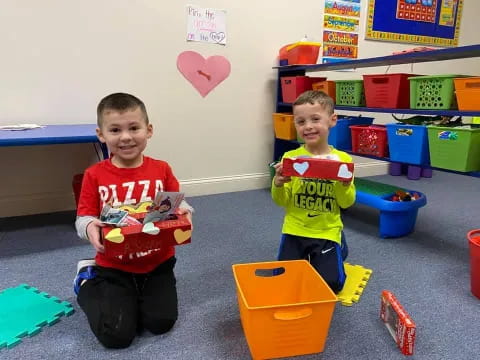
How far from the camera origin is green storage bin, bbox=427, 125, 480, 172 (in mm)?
1539

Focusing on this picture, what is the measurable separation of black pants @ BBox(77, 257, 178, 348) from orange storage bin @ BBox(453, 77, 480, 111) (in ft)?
4.29

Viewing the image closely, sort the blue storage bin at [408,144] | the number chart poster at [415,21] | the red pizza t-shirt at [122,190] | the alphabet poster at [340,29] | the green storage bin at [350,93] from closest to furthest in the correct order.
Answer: the red pizza t-shirt at [122,190] < the blue storage bin at [408,144] < the green storage bin at [350,93] < the alphabet poster at [340,29] < the number chart poster at [415,21]

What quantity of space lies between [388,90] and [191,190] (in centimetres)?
138

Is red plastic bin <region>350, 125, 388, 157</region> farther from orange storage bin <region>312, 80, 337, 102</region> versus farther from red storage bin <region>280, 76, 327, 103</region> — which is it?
red storage bin <region>280, 76, 327, 103</region>

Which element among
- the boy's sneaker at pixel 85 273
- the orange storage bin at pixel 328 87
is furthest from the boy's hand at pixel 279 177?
the orange storage bin at pixel 328 87

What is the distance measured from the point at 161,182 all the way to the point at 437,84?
4.15ft

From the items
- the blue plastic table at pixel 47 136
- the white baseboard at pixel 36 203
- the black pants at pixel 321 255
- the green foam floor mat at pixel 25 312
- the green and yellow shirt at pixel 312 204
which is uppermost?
the blue plastic table at pixel 47 136

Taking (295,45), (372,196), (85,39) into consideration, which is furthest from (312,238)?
(85,39)

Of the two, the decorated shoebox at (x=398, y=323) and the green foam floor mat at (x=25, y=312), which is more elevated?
the decorated shoebox at (x=398, y=323)

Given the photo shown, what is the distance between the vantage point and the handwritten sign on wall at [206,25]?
2355 mm

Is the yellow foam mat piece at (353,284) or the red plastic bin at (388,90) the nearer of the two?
the yellow foam mat piece at (353,284)

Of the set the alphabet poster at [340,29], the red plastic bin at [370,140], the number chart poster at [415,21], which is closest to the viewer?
the red plastic bin at [370,140]

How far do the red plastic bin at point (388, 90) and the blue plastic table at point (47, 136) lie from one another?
1383 mm

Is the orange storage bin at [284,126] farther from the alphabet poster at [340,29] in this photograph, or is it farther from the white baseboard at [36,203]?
the white baseboard at [36,203]
